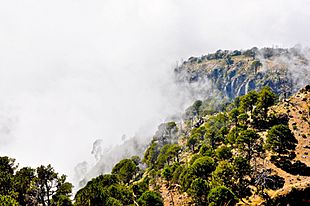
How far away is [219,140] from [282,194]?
126523 millimetres

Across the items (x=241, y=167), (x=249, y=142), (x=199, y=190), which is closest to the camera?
(x=199, y=190)

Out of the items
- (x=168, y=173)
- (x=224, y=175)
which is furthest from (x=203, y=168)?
(x=168, y=173)

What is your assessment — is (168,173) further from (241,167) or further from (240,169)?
(241,167)

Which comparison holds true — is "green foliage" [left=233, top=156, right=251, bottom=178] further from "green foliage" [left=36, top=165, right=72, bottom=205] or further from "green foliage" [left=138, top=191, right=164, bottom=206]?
"green foliage" [left=36, top=165, right=72, bottom=205]

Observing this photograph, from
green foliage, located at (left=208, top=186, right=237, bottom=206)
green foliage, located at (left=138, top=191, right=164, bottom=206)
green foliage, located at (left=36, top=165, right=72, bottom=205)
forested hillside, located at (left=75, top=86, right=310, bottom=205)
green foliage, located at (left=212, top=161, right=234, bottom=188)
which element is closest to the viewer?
green foliage, located at (left=208, top=186, right=237, bottom=206)

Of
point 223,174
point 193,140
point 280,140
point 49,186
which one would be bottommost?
point 223,174

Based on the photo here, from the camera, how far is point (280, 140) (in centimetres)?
9894

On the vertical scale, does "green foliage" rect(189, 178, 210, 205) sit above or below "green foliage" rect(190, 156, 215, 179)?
below

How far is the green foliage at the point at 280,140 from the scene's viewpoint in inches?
3890

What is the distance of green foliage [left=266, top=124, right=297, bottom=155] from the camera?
9879 centimetres

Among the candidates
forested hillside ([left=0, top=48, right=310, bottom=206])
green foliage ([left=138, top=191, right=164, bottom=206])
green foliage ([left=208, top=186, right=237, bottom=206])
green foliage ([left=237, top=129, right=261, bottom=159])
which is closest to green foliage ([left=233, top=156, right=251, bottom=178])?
forested hillside ([left=0, top=48, right=310, bottom=206])

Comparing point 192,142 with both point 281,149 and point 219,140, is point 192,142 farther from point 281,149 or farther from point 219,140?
point 281,149

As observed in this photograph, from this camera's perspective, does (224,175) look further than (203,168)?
No

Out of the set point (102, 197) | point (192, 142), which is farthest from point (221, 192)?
point (192, 142)
